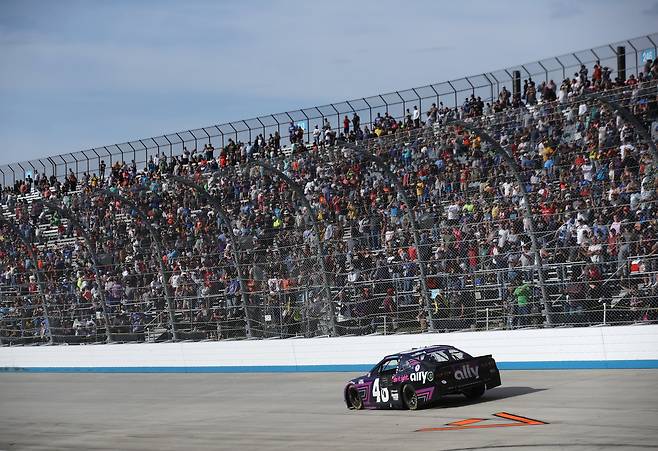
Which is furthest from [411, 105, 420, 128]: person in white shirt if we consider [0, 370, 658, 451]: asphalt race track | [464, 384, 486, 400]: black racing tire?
[464, 384, 486, 400]: black racing tire

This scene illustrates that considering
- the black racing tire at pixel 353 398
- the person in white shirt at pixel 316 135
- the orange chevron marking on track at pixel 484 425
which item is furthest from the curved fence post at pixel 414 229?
the person in white shirt at pixel 316 135

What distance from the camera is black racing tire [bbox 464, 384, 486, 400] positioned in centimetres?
1617

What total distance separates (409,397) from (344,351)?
23.8 ft

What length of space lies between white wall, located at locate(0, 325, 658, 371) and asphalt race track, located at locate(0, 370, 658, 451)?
1.81ft

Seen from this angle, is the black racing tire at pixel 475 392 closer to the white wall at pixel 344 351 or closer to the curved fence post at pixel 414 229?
the white wall at pixel 344 351

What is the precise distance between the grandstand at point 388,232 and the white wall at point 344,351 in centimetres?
27

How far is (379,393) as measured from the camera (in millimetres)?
16828

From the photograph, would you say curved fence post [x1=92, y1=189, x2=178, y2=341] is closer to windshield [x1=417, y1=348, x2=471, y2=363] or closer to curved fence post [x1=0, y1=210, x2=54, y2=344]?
curved fence post [x1=0, y1=210, x2=54, y2=344]

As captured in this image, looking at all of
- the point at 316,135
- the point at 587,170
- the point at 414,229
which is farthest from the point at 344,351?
the point at 316,135

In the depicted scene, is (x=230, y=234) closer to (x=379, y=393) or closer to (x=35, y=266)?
(x=35, y=266)

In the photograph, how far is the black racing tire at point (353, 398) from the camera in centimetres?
1728

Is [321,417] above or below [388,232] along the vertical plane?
below

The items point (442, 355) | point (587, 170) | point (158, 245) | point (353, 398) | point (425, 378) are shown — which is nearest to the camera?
point (425, 378)

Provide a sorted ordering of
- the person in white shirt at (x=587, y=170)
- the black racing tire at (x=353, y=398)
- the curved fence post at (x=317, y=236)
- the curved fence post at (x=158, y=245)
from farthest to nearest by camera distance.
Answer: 1. the curved fence post at (x=158, y=245)
2. the curved fence post at (x=317, y=236)
3. the person in white shirt at (x=587, y=170)
4. the black racing tire at (x=353, y=398)
